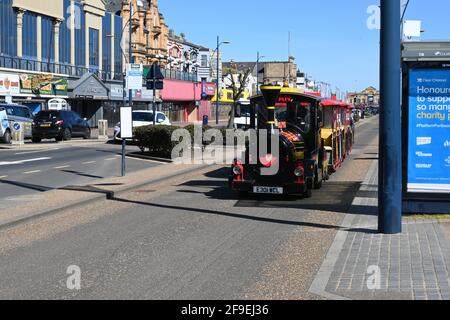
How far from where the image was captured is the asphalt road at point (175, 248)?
22.4ft

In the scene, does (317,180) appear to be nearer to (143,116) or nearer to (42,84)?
(143,116)

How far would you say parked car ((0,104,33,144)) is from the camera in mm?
30625

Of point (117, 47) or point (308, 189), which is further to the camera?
point (117, 47)

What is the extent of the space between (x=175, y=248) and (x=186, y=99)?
67.2 m

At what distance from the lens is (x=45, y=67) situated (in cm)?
4822

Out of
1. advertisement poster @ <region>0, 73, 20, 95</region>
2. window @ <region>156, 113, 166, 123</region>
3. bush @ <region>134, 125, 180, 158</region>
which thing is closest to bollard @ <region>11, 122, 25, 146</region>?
window @ <region>156, 113, 166, 123</region>

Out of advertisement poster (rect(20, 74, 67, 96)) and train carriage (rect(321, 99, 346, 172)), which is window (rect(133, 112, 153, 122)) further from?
advertisement poster (rect(20, 74, 67, 96))

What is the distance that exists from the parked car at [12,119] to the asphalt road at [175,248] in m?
18.3

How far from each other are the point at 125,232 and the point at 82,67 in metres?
46.7

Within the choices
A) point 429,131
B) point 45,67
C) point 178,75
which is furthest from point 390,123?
point 178,75

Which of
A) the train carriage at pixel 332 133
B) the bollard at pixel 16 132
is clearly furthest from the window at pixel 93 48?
the train carriage at pixel 332 133

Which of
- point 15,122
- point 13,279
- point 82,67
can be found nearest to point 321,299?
point 13,279

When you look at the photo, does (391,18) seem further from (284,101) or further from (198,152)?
(198,152)

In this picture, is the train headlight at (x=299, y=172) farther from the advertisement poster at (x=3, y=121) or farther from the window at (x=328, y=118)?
the advertisement poster at (x=3, y=121)
